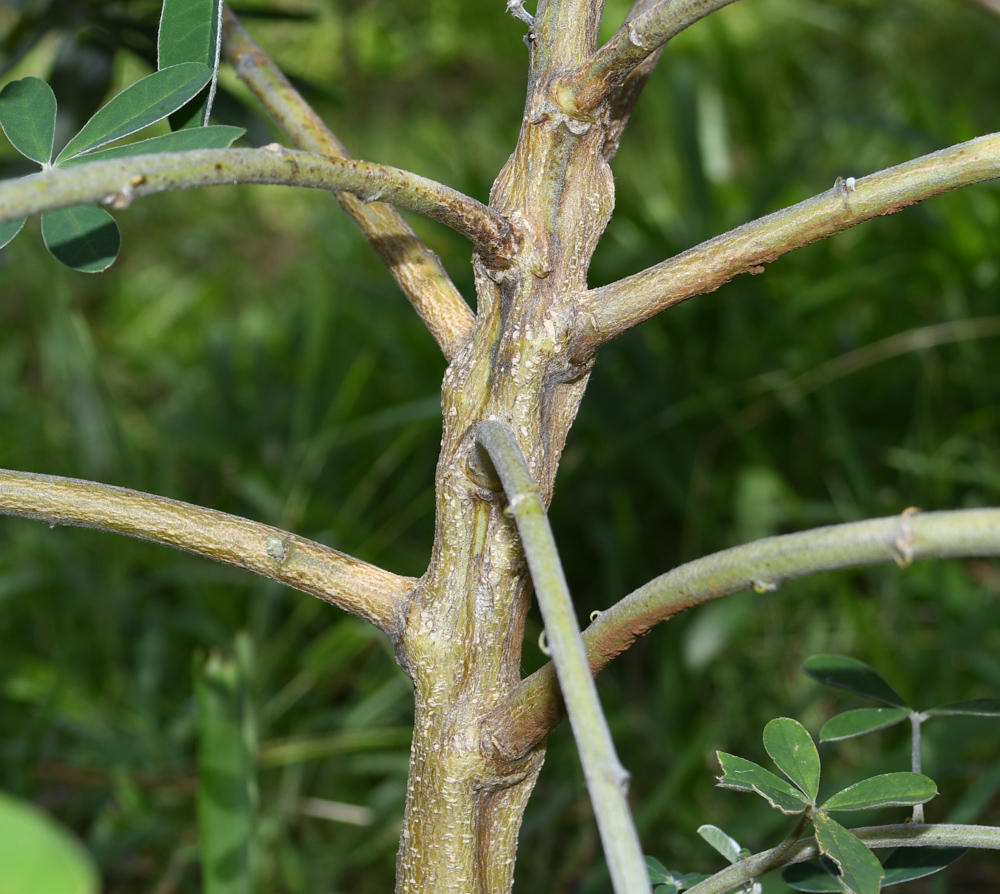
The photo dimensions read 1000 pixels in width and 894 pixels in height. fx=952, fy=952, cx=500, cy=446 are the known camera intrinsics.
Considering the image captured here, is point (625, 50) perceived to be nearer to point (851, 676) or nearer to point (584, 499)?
point (851, 676)

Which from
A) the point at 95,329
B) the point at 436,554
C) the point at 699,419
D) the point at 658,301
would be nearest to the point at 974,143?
the point at 658,301

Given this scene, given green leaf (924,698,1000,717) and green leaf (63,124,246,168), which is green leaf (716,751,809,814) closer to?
green leaf (924,698,1000,717)

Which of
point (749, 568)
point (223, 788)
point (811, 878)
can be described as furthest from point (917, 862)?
point (223, 788)

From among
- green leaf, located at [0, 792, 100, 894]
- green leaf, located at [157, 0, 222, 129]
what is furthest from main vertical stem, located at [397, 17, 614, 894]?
green leaf, located at [0, 792, 100, 894]

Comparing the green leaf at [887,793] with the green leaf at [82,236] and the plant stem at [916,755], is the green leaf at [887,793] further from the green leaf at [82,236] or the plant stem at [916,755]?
the green leaf at [82,236]

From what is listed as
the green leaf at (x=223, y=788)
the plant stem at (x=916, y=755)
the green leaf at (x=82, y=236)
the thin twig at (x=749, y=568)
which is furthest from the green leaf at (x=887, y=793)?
the green leaf at (x=223, y=788)

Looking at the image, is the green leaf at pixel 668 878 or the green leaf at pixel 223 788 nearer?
the green leaf at pixel 668 878
